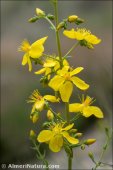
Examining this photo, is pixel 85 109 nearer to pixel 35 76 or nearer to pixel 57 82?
pixel 57 82

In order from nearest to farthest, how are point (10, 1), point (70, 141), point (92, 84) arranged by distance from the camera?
point (70, 141), point (92, 84), point (10, 1)

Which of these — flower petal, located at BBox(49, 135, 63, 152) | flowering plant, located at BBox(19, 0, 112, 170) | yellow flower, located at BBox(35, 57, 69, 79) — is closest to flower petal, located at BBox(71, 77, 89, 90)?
flowering plant, located at BBox(19, 0, 112, 170)

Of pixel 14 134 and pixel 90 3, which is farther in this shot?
pixel 90 3

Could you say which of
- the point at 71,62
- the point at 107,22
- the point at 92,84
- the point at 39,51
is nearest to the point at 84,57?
the point at 71,62

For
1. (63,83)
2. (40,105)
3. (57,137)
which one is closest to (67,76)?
(63,83)

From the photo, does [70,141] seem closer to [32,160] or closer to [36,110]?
[36,110]

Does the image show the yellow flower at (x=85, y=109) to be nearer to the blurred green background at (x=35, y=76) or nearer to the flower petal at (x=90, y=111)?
the flower petal at (x=90, y=111)

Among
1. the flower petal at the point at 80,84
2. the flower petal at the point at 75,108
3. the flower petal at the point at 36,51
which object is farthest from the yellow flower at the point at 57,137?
the flower petal at the point at 36,51
